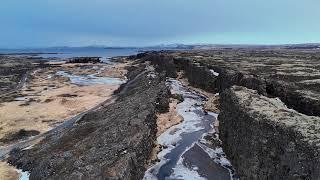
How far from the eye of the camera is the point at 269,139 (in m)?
24.8

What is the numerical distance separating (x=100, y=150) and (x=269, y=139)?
1400 cm

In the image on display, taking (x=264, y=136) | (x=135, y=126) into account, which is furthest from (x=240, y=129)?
(x=135, y=126)

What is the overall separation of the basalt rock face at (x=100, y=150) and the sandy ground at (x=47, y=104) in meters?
11.3

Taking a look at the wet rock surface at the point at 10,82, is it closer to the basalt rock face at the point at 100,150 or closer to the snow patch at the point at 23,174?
the basalt rock face at the point at 100,150

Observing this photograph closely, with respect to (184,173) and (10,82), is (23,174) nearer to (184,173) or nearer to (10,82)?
(184,173)

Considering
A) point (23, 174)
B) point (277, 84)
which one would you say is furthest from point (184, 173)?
point (277, 84)

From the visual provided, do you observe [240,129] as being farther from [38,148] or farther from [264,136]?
[38,148]

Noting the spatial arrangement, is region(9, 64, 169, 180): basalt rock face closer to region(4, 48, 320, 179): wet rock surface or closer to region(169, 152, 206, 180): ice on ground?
region(4, 48, 320, 179): wet rock surface

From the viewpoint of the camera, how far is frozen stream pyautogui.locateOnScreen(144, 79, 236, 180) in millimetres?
31734

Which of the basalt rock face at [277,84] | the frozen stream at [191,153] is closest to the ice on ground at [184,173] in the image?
the frozen stream at [191,153]

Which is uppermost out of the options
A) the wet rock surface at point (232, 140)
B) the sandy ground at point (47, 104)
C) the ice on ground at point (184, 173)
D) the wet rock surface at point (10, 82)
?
the wet rock surface at point (232, 140)

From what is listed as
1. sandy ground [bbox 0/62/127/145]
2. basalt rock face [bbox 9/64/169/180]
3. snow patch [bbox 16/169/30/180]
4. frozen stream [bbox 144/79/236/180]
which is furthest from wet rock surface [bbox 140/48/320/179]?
sandy ground [bbox 0/62/127/145]

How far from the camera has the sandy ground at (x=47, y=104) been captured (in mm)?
55938

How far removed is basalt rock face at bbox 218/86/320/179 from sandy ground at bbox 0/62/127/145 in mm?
27795
